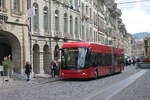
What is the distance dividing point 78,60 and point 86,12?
32.6 m

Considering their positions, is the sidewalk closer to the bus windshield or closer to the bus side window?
the bus windshield

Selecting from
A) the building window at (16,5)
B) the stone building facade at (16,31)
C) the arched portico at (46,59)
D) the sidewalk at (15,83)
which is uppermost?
the building window at (16,5)

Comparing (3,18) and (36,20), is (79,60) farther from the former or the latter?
(36,20)

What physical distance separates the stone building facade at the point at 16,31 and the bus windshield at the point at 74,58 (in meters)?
6.14

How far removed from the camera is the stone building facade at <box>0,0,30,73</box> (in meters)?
31.2

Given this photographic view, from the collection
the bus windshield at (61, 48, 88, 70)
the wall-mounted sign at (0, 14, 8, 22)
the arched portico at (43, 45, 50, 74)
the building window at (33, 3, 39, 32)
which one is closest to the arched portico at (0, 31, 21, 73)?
the wall-mounted sign at (0, 14, 8, 22)

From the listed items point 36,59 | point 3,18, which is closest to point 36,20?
point 36,59

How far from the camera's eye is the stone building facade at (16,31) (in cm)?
3123

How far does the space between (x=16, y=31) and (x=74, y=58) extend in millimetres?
7239

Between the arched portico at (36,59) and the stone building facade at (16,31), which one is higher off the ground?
the stone building facade at (16,31)

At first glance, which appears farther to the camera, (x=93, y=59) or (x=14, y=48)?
(x=14, y=48)

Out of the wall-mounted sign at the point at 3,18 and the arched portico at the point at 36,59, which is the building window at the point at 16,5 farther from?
the arched portico at the point at 36,59

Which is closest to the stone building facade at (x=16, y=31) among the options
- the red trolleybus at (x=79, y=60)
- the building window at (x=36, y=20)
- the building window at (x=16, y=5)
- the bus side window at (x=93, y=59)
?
the building window at (x=16, y=5)

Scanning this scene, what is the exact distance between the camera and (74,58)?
91.6 ft
